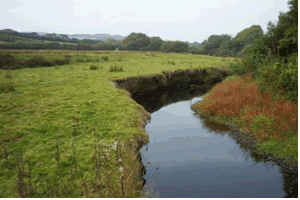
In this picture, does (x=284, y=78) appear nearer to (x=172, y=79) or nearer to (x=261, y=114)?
(x=261, y=114)

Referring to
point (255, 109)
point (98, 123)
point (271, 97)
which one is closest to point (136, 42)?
point (271, 97)

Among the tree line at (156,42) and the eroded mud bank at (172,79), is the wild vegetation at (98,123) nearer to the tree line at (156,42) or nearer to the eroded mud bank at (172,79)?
the tree line at (156,42)

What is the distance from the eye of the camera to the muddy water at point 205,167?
24.6ft

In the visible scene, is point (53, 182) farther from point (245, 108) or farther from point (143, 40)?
point (143, 40)

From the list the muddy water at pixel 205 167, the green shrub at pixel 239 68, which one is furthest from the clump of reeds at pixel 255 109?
the green shrub at pixel 239 68

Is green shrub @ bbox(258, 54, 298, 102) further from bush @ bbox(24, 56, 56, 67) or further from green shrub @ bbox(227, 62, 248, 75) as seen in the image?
bush @ bbox(24, 56, 56, 67)

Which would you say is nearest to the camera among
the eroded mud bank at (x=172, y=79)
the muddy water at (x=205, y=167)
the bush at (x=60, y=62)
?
the muddy water at (x=205, y=167)

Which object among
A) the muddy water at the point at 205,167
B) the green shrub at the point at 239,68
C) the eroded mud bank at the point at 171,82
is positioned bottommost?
the muddy water at the point at 205,167

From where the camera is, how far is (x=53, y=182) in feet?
19.3

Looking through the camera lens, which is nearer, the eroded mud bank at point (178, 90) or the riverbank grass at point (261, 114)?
the eroded mud bank at point (178, 90)

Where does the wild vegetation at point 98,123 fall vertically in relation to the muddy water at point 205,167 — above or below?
above

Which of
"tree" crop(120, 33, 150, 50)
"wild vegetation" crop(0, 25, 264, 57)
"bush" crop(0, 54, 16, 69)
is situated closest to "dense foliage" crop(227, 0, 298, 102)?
"wild vegetation" crop(0, 25, 264, 57)

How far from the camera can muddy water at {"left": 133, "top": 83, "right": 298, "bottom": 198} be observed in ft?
24.6

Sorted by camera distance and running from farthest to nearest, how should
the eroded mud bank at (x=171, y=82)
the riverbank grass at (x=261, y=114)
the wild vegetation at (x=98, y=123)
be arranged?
the eroded mud bank at (x=171, y=82) < the riverbank grass at (x=261, y=114) < the wild vegetation at (x=98, y=123)
